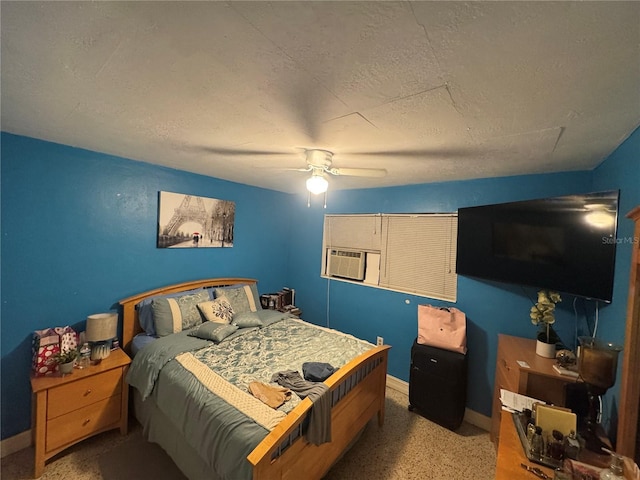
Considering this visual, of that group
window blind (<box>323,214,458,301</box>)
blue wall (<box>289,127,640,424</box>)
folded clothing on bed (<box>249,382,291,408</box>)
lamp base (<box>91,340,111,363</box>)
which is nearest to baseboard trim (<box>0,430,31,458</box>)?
lamp base (<box>91,340,111,363</box>)

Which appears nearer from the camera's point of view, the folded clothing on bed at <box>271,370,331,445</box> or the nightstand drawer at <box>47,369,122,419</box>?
the folded clothing on bed at <box>271,370,331,445</box>

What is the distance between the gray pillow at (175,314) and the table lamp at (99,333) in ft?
1.11

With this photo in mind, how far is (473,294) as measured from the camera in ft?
9.00

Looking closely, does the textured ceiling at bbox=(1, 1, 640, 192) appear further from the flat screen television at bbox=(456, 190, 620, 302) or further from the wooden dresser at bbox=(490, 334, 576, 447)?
the wooden dresser at bbox=(490, 334, 576, 447)

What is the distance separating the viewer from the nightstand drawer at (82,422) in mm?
1914

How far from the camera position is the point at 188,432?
169 centimetres

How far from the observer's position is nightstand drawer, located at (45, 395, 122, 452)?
191cm

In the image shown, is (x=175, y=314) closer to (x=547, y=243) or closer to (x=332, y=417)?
(x=332, y=417)

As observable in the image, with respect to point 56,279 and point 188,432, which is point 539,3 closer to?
point 188,432

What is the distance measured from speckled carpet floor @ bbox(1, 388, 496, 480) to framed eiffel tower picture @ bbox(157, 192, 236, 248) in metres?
1.80

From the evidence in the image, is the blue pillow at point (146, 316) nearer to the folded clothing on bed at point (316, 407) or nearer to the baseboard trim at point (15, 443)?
the baseboard trim at point (15, 443)

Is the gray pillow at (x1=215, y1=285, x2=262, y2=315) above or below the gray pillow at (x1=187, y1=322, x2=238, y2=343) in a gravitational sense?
above

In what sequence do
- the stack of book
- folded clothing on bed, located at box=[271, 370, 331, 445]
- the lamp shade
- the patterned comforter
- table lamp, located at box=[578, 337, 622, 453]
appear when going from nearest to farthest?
1. table lamp, located at box=[578, 337, 622, 453]
2. the patterned comforter
3. folded clothing on bed, located at box=[271, 370, 331, 445]
4. the lamp shade
5. the stack of book

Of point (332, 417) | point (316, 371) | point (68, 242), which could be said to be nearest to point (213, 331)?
point (316, 371)
